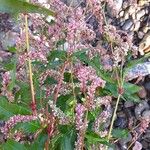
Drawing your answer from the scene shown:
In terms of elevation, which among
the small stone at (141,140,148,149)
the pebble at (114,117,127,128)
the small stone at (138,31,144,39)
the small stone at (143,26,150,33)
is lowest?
the small stone at (141,140,148,149)

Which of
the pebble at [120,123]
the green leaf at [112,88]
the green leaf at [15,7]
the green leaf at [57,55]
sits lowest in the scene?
the pebble at [120,123]

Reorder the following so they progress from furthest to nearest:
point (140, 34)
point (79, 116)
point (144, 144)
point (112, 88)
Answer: point (140, 34) < point (144, 144) < point (112, 88) < point (79, 116)

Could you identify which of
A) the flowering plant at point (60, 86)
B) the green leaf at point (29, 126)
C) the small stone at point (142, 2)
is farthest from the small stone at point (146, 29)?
the green leaf at point (29, 126)

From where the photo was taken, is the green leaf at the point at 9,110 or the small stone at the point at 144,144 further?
the small stone at the point at 144,144

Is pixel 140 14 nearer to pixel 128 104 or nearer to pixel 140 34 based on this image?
pixel 140 34

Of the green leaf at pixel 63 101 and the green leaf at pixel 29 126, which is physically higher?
the green leaf at pixel 29 126

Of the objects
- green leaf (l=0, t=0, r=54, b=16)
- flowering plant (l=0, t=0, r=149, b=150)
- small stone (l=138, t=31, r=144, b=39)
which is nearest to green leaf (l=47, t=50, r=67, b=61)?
flowering plant (l=0, t=0, r=149, b=150)

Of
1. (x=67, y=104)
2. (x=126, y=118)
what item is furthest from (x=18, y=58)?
(x=126, y=118)

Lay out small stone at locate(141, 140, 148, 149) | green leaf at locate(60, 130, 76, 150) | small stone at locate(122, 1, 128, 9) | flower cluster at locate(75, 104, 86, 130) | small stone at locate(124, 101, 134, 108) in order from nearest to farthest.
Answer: flower cluster at locate(75, 104, 86, 130) → green leaf at locate(60, 130, 76, 150) → small stone at locate(141, 140, 148, 149) → small stone at locate(124, 101, 134, 108) → small stone at locate(122, 1, 128, 9)

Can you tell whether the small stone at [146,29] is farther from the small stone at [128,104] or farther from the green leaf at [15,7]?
the green leaf at [15,7]

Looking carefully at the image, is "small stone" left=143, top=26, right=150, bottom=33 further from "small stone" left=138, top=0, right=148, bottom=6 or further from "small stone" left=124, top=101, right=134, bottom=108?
"small stone" left=124, top=101, right=134, bottom=108

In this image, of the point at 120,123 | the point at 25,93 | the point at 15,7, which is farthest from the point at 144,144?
the point at 15,7
